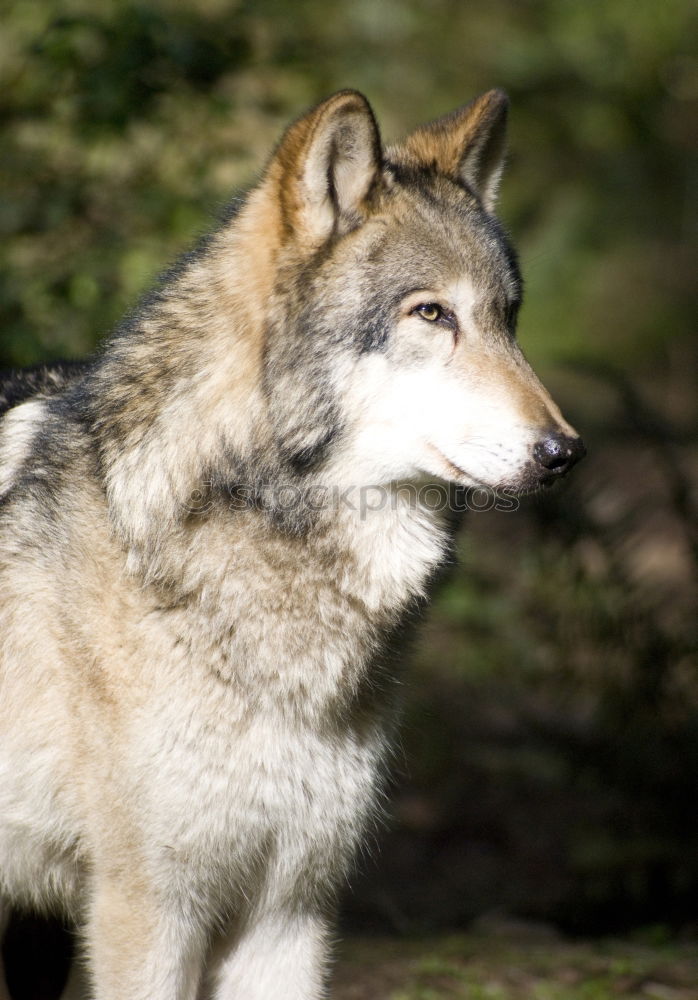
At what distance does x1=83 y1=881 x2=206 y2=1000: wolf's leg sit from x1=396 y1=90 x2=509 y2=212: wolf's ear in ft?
7.36

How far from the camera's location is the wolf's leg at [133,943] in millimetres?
2875

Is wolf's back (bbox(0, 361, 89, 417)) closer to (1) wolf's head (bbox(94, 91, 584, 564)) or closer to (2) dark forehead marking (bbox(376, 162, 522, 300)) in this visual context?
(1) wolf's head (bbox(94, 91, 584, 564))

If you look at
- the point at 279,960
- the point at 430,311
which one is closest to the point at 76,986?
the point at 279,960

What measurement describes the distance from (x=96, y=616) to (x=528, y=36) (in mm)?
11041

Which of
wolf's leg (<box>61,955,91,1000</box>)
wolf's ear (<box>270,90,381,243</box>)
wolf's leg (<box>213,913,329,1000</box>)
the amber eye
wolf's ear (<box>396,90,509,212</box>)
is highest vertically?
wolf's ear (<box>396,90,509,212</box>)

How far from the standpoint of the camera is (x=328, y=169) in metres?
2.92

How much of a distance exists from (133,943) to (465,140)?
2.48m

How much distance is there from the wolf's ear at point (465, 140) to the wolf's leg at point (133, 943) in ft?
7.36

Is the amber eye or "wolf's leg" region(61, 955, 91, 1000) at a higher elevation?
the amber eye

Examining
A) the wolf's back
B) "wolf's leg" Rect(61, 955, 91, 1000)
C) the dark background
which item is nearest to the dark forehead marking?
the dark background

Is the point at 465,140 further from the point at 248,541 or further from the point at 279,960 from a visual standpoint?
the point at 279,960

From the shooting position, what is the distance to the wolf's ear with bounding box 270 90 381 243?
283cm

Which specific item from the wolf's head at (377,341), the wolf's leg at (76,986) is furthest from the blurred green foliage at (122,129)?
the wolf's leg at (76,986)

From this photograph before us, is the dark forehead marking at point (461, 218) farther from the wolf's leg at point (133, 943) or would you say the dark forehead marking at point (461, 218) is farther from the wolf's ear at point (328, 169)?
the wolf's leg at point (133, 943)
